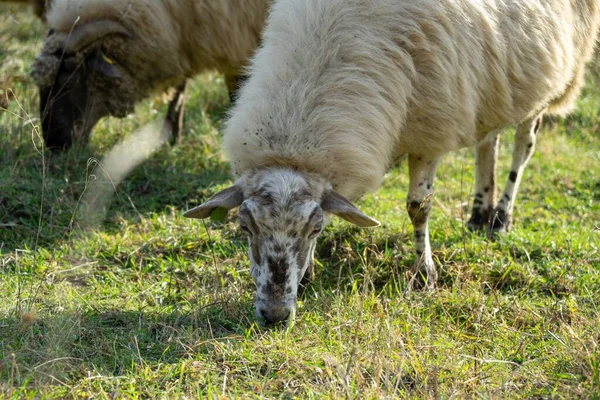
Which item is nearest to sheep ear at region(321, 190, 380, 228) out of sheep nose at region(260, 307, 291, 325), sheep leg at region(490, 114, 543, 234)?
sheep nose at region(260, 307, 291, 325)

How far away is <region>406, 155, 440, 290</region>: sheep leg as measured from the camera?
16.9 ft

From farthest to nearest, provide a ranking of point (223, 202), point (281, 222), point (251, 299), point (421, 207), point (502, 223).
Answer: point (502, 223), point (421, 207), point (251, 299), point (223, 202), point (281, 222)

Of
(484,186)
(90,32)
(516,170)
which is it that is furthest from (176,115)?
(516,170)

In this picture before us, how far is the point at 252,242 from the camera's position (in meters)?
4.31

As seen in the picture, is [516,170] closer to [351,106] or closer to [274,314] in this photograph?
[351,106]

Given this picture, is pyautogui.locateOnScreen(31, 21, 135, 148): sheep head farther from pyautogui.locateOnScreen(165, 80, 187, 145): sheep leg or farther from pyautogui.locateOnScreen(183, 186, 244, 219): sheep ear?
pyautogui.locateOnScreen(183, 186, 244, 219): sheep ear

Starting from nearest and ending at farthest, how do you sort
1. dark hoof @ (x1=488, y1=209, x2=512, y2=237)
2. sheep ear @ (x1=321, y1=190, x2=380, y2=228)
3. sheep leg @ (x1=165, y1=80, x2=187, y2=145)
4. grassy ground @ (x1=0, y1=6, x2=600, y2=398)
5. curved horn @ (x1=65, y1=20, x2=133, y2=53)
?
grassy ground @ (x1=0, y1=6, x2=600, y2=398) → sheep ear @ (x1=321, y1=190, x2=380, y2=228) → dark hoof @ (x1=488, y1=209, x2=512, y2=237) → curved horn @ (x1=65, y1=20, x2=133, y2=53) → sheep leg @ (x1=165, y1=80, x2=187, y2=145)

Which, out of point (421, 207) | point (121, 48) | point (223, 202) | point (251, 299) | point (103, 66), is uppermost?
point (121, 48)

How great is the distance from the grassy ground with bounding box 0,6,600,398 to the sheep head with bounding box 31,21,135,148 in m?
0.29

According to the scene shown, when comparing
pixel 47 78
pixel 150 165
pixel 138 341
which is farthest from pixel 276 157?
pixel 47 78

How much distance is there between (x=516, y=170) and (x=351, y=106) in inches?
101

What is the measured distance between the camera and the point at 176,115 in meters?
8.03

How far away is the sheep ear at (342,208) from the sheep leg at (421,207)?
82 centimetres

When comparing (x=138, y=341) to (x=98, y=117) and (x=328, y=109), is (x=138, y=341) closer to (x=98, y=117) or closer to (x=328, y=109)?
(x=328, y=109)
